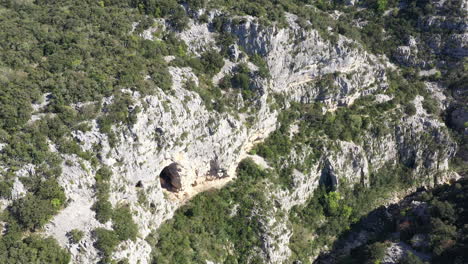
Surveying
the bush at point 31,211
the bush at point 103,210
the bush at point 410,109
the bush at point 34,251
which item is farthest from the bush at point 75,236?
the bush at point 410,109

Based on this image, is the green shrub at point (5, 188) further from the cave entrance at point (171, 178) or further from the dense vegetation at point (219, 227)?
the cave entrance at point (171, 178)

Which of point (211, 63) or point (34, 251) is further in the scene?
point (211, 63)

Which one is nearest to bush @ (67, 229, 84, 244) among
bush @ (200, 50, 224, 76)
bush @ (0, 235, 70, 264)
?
bush @ (0, 235, 70, 264)

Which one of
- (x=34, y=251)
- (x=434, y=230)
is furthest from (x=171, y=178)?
(x=434, y=230)

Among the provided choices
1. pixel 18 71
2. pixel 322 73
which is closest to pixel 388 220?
pixel 322 73

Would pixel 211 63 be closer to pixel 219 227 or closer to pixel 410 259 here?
pixel 219 227

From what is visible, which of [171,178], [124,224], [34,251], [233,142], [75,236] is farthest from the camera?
[233,142]

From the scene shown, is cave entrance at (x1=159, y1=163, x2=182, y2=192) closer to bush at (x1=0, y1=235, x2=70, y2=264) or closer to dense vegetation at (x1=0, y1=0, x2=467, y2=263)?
dense vegetation at (x1=0, y1=0, x2=467, y2=263)

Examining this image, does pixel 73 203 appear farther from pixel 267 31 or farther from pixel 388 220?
pixel 388 220
